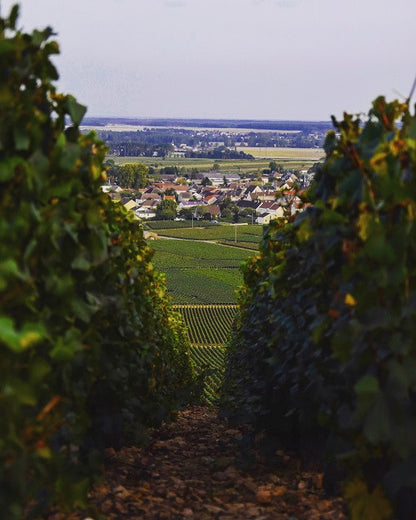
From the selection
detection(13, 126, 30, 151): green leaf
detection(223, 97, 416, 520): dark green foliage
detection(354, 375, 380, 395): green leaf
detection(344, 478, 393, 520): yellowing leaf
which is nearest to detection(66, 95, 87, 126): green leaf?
detection(13, 126, 30, 151): green leaf

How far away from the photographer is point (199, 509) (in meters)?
4.18

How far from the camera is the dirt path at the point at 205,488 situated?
396 cm

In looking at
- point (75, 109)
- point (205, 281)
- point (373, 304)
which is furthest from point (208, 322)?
point (373, 304)

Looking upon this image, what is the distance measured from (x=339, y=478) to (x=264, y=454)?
163 centimetres

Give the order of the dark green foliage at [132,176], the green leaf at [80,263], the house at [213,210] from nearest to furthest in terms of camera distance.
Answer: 1. the green leaf at [80,263]
2. the house at [213,210]
3. the dark green foliage at [132,176]

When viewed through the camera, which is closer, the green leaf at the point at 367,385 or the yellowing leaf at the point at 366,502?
the green leaf at the point at 367,385

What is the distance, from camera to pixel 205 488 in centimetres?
477

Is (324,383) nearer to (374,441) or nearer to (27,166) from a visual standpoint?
(374,441)

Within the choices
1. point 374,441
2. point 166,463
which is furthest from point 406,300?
point 166,463

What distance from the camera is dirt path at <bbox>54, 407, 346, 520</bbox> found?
3955 millimetres

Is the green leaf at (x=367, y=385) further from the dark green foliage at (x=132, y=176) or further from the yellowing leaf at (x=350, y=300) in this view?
the dark green foliage at (x=132, y=176)

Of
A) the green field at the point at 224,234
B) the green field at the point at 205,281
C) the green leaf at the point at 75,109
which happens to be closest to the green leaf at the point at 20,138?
the green leaf at the point at 75,109

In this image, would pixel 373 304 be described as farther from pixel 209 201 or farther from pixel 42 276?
pixel 209 201

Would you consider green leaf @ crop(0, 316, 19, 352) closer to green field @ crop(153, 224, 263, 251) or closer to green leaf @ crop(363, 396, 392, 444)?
green leaf @ crop(363, 396, 392, 444)
